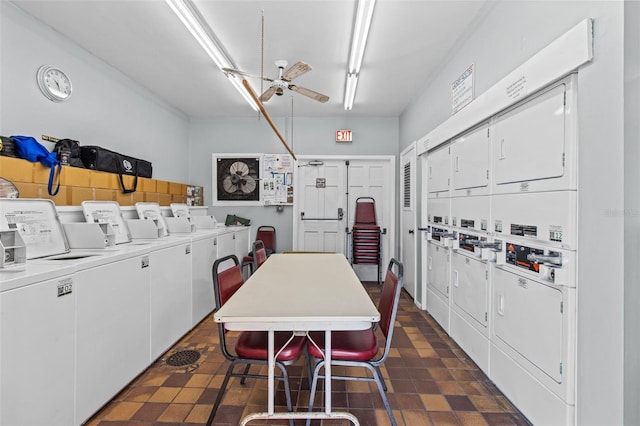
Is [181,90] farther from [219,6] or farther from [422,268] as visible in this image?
[422,268]

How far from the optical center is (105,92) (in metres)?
3.61

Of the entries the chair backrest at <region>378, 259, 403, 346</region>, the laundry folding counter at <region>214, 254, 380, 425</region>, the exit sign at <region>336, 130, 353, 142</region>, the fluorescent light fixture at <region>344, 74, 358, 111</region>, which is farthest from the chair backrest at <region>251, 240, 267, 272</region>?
the exit sign at <region>336, 130, 353, 142</region>

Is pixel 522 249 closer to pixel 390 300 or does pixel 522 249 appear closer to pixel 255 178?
pixel 390 300

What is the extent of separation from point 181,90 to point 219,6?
7.36ft

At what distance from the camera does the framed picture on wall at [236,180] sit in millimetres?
5629

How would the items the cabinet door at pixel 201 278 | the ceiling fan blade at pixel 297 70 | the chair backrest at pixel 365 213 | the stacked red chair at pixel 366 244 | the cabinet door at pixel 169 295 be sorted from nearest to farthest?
the cabinet door at pixel 169 295 → the ceiling fan blade at pixel 297 70 → the cabinet door at pixel 201 278 → the stacked red chair at pixel 366 244 → the chair backrest at pixel 365 213

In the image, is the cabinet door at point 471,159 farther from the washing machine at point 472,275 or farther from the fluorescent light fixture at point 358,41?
the fluorescent light fixture at point 358,41

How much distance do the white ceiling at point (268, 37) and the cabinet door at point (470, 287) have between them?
2314mm

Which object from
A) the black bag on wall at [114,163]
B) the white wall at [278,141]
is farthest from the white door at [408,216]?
the black bag on wall at [114,163]

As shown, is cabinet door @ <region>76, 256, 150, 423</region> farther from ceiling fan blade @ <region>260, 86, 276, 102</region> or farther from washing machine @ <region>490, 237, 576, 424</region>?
washing machine @ <region>490, 237, 576, 424</region>

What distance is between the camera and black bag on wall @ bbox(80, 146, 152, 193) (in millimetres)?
3197

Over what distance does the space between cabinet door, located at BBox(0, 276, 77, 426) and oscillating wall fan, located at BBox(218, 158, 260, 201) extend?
4.01 meters

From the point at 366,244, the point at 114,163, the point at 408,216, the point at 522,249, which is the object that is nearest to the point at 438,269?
the point at 408,216

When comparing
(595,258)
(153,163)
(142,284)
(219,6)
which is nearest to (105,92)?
(153,163)
